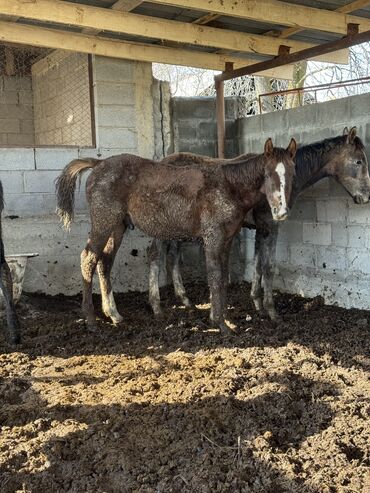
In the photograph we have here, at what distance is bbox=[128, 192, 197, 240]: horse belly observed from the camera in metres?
5.20

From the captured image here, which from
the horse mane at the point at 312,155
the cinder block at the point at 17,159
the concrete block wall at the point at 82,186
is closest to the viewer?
the horse mane at the point at 312,155

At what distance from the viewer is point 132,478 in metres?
2.56

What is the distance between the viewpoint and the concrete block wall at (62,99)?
7430 millimetres

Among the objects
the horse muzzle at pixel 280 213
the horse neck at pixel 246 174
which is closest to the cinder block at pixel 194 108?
the horse neck at pixel 246 174

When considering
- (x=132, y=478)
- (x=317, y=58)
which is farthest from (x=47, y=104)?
(x=132, y=478)

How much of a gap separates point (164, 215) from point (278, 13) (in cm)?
222

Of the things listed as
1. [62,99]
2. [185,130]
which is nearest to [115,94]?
[185,130]

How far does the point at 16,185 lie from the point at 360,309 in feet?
14.3

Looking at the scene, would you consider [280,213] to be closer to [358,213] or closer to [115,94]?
[358,213]

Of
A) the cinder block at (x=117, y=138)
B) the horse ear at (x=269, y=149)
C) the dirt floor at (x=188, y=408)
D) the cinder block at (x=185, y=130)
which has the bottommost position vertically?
the dirt floor at (x=188, y=408)

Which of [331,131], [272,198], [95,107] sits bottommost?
[272,198]

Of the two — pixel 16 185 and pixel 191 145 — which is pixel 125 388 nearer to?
pixel 16 185

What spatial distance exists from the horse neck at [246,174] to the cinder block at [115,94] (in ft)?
7.93

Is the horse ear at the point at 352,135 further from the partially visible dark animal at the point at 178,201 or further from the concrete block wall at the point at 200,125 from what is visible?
the concrete block wall at the point at 200,125
